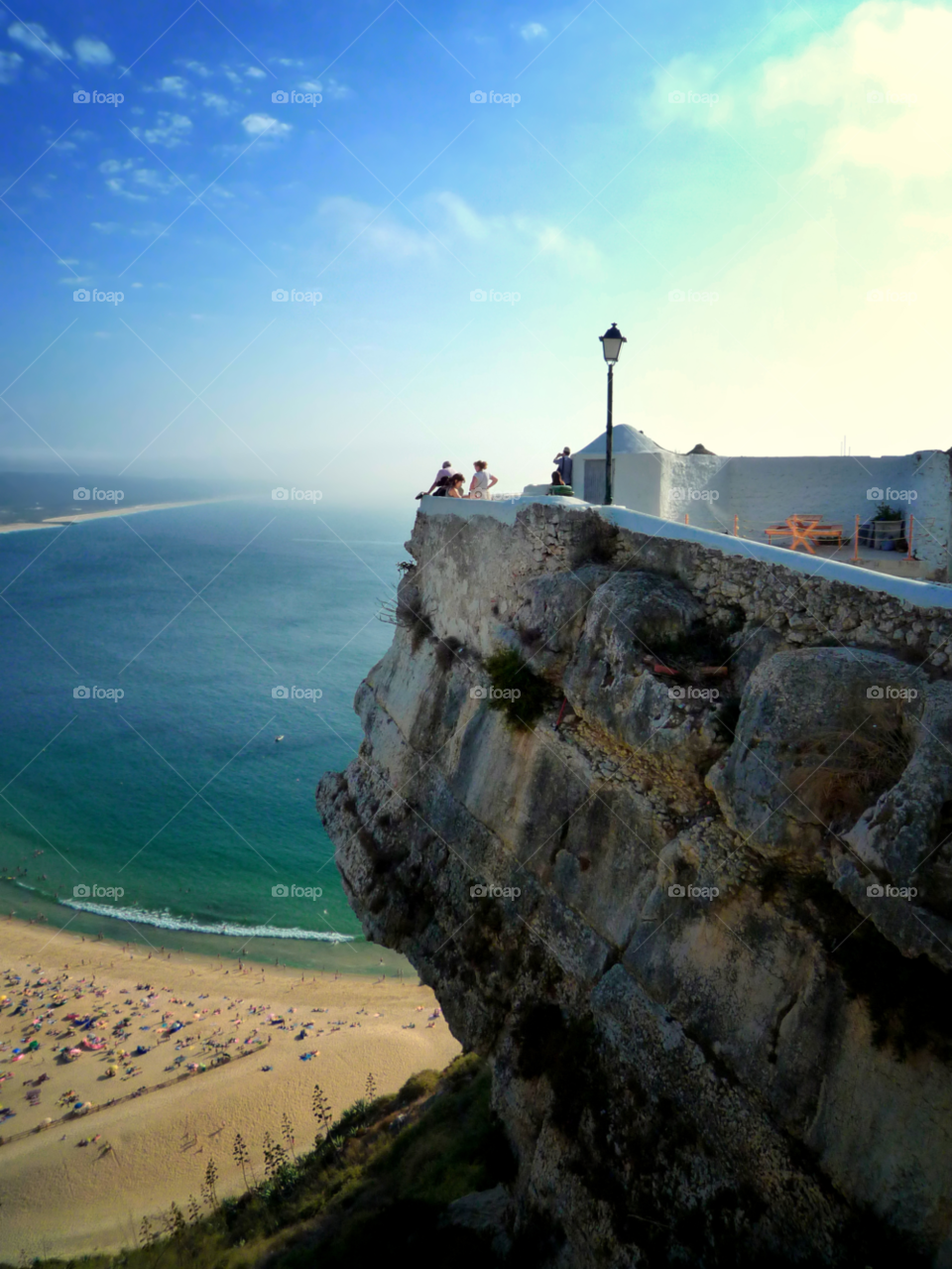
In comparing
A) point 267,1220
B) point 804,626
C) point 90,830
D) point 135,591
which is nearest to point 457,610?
point 804,626

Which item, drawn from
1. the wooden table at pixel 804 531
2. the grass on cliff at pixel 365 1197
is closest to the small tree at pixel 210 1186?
the grass on cliff at pixel 365 1197

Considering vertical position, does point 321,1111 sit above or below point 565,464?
below

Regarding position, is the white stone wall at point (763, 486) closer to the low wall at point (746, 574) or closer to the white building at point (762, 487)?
the white building at point (762, 487)

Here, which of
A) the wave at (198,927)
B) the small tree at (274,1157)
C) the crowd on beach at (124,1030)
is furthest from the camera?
the wave at (198,927)

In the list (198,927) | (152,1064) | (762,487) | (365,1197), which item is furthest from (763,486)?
(198,927)

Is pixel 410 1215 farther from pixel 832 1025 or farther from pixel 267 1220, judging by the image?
pixel 832 1025

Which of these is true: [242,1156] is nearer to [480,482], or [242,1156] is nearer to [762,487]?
[480,482]

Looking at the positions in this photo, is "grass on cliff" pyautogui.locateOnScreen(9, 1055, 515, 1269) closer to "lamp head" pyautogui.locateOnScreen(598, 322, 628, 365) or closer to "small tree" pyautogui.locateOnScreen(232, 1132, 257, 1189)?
"small tree" pyautogui.locateOnScreen(232, 1132, 257, 1189)
